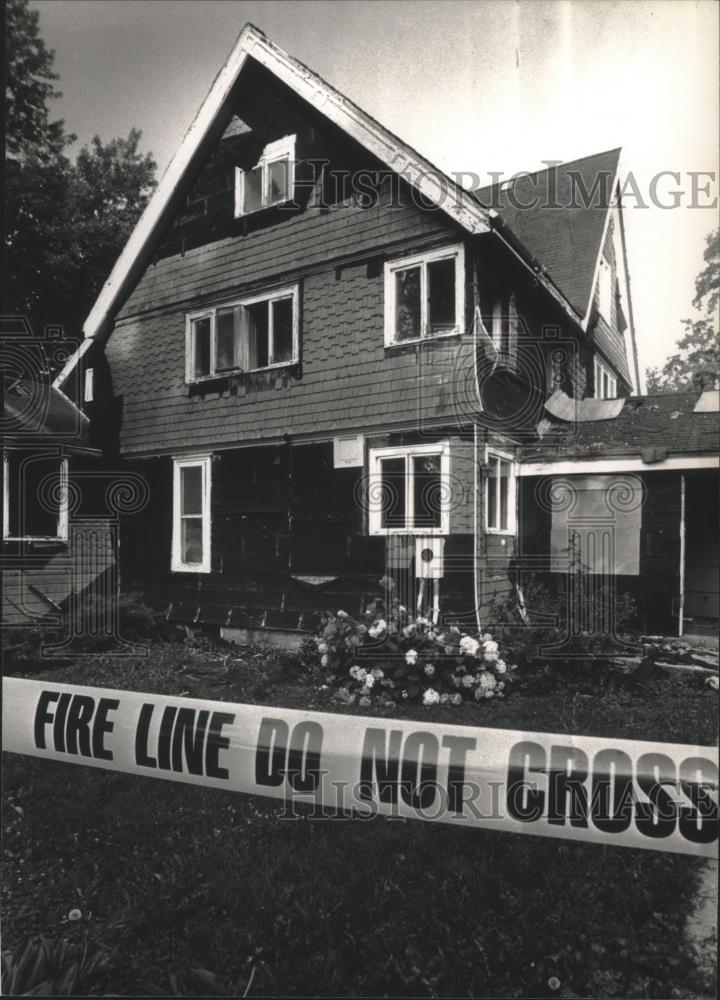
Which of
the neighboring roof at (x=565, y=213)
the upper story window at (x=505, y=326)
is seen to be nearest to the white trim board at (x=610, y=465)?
the upper story window at (x=505, y=326)

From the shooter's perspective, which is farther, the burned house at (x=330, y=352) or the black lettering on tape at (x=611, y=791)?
the burned house at (x=330, y=352)

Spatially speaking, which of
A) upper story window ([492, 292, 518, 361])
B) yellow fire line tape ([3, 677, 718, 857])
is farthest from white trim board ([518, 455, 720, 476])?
yellow fire line tape ([3, 677, 718, 857])

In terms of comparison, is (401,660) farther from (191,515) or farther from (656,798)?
(191,515)

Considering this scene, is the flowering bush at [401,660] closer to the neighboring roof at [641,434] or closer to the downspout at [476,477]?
the downspout at [476,477]

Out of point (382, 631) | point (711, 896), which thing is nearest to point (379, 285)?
point (382, 631)

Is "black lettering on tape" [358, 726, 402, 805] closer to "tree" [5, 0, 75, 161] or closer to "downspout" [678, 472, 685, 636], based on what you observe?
"downspout" [678, 472, 685, 636]

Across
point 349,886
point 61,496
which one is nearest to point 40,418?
point 61,496

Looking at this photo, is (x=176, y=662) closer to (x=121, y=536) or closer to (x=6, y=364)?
(x=121, y=536)

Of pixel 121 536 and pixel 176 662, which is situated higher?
pixel 121 536
